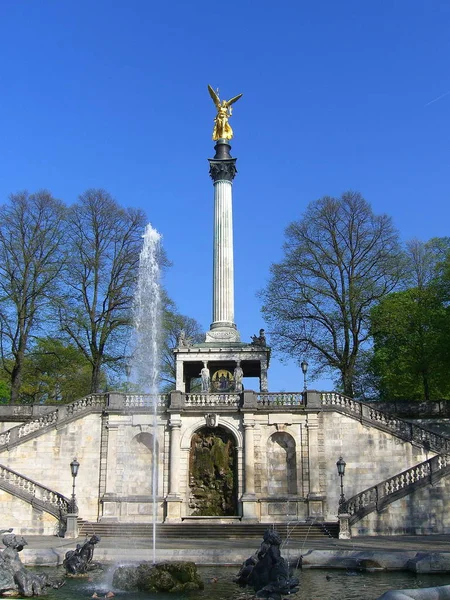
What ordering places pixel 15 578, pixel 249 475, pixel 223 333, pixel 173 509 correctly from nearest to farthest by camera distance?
pixel 15 578 < pixel 173 509 < pixel 249 475 < pixel 223 333

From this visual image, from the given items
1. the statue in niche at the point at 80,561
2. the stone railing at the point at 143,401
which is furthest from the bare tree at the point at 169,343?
the statue in niche at the point at 80,561

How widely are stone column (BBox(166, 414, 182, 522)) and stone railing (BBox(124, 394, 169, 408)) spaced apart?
0.93 m

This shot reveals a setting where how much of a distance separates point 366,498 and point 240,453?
620 centimetres

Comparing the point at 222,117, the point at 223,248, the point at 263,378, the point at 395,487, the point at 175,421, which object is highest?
the point at 222,117

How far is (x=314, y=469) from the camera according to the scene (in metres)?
28.9

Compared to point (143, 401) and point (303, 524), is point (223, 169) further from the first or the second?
point (303, 524)

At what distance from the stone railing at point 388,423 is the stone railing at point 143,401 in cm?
709

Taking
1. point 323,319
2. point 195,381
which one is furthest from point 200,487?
point 195,381

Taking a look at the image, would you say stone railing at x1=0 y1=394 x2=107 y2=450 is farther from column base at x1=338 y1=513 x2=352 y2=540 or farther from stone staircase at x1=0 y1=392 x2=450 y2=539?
column base at x1=338 y1=513 x2=352 y2=540

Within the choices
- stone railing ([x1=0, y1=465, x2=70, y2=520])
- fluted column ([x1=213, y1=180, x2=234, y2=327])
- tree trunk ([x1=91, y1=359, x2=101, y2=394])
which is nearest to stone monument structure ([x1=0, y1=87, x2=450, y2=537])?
stone railing ([x1=0, y1=465, x2=70, y2=520])

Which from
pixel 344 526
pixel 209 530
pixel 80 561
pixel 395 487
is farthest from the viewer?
pixel 209 530

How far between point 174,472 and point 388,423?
9460mm

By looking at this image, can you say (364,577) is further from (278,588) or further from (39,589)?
(39,589)

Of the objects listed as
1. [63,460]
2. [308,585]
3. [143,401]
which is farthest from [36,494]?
[308,585]
